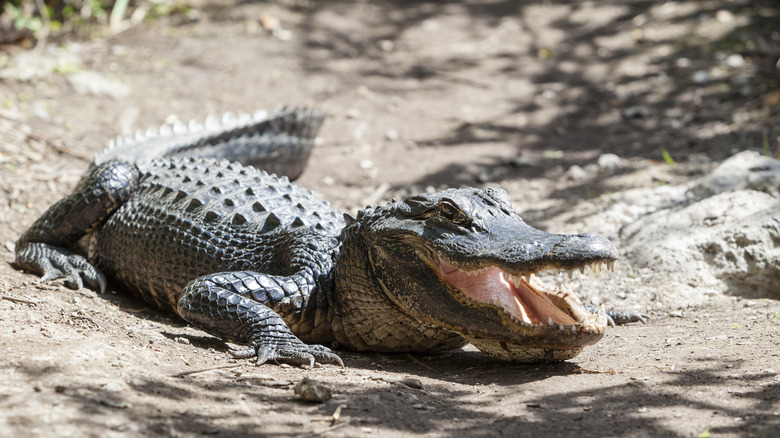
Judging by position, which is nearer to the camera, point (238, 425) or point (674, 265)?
point (238, 425)

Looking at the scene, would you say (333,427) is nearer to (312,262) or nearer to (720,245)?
(312,262)

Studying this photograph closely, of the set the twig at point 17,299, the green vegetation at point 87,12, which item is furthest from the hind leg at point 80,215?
the green vegetation at point 87,12

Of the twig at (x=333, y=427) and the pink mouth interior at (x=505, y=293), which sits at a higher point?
the pink mouth interior at (x=505, y=293)

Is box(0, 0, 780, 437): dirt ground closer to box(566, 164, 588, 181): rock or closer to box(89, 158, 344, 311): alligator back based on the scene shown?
box(566, 164, 588, 181): rock

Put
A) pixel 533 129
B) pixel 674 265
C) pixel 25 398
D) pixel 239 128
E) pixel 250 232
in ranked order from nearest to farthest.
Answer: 1. pixel 25 398
2. pixel 250 232
3. pixel 674 265
4. pixel 239 128
5. pixel 533 129

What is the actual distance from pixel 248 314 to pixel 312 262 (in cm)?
52

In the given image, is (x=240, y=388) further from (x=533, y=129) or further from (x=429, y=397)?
(x=533, y=129)

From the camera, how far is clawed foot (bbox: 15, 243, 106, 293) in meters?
4.65

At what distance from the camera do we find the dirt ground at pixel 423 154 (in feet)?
9.07

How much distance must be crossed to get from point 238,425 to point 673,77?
8520 mm

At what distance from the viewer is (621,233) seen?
545 cm

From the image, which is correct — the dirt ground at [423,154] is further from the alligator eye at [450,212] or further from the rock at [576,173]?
the alligator eye at [450,212]

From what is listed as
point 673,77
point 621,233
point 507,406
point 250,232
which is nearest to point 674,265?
point 621,233

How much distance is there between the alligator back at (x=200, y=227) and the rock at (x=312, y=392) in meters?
1.30
